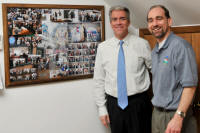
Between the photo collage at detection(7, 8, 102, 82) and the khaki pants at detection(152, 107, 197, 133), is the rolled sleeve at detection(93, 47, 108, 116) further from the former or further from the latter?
the khaki pants at detection(152, 107, 197, 133)

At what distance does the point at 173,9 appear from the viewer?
5.89 ft

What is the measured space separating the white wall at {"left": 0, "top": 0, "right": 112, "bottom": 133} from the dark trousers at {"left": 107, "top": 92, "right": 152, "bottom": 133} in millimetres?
321

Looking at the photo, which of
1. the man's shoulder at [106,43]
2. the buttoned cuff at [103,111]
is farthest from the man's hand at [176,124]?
the man's shoulder at [106,43]

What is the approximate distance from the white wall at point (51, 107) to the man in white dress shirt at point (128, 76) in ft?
0.91

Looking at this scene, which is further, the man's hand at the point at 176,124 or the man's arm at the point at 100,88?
the man's arm at the point at 100,88

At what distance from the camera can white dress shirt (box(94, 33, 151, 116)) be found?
1.90 meters

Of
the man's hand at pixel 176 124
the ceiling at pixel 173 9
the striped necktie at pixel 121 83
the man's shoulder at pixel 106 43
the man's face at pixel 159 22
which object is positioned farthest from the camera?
the man's shoulder at pixel 106 43

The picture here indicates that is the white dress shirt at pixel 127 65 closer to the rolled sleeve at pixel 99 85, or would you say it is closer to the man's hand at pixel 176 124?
the rolled sleeve at pixel 99 85

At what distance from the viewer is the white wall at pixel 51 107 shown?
6.31ft

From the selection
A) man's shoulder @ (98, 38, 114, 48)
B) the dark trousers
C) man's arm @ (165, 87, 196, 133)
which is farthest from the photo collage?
man's arm @ (165, 87, 196, 133)

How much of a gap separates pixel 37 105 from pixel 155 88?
3.43ft

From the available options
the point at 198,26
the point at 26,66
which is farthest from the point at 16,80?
the point at 198,26

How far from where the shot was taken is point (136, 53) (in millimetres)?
1933

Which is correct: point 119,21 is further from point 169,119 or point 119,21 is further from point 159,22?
point 169,119
